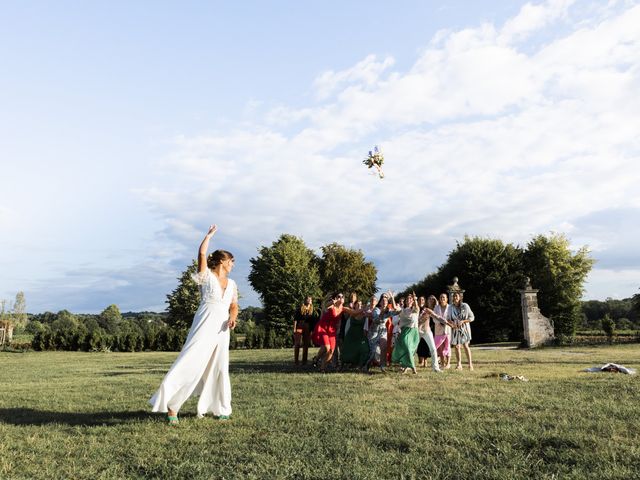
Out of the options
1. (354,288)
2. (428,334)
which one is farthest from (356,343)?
(354,288)

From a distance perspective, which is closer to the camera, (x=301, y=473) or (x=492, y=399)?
(x=301, y=473)

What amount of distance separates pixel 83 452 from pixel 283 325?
39.7 metres

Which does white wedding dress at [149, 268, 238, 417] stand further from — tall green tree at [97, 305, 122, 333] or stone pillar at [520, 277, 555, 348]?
tall green tree at [97, 305, 122, 333]

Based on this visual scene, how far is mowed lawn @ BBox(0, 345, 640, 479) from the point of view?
14.9 feet

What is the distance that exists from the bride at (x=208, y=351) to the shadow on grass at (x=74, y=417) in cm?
70

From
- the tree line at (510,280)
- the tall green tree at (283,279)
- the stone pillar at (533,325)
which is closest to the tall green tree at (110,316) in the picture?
the tall green tree at (283,279)

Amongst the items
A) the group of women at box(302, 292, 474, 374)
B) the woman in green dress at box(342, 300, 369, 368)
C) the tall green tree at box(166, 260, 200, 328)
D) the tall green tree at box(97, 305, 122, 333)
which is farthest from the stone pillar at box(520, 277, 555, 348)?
the tall green tree at box(97, 305, 122, 333)

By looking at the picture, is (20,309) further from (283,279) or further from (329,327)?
(329,327)

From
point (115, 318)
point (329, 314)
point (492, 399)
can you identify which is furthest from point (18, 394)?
point (115, 318)

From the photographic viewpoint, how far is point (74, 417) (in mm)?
7129

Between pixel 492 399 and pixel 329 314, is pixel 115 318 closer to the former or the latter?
pixel 329 314

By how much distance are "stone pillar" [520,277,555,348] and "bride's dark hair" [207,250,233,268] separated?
80.3ft

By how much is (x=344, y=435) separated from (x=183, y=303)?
4588cm

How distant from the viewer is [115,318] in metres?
91.8
